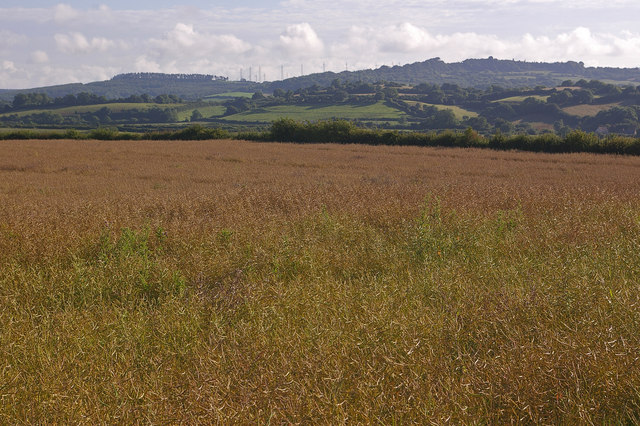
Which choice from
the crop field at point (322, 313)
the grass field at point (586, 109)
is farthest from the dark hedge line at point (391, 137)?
the grass field at point (586, 109)

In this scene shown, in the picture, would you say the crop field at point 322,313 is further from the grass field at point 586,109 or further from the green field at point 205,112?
the green field at point 205,112

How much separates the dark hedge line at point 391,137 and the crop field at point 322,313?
87.6ft

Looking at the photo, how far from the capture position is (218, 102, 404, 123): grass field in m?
130

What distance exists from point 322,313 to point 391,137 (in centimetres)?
3847

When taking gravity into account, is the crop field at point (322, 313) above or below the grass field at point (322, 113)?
below

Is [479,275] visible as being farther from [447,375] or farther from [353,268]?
[447,375]

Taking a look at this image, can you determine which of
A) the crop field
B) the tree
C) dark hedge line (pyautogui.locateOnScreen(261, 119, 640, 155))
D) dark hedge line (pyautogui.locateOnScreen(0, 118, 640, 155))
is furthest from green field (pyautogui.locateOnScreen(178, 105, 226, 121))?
the crop field

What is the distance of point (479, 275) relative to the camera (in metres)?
5.00

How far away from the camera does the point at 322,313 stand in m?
4.12

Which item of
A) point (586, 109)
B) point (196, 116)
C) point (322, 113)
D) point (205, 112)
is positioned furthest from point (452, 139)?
point (205, 112)

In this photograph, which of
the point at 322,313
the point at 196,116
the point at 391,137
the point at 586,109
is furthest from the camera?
the point at 196,116

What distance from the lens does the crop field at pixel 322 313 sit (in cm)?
256

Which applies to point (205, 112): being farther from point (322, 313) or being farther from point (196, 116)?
point (322, 313)

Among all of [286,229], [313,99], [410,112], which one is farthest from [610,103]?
[286,229]
